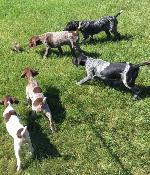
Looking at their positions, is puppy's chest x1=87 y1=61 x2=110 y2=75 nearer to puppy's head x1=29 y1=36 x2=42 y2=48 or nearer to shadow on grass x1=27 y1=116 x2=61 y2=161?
shadow on grass x1=27 y1=116 x2=61 y2=161

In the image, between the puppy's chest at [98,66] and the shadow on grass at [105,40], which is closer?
the puppy's chest at [98,66]

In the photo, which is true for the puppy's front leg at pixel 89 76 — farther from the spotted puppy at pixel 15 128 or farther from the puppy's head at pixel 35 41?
the puppy's head at pixel 35 41

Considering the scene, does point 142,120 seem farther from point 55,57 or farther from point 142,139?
point 55,57

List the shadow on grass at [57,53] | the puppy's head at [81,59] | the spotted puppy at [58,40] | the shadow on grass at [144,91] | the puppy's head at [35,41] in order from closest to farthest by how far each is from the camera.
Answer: the shadow on grass at [144,91], the puppy's head at [81,59], the spotted puppy at [58,40], the puppy's head at [35,41], the shadow on grass at [57,53]

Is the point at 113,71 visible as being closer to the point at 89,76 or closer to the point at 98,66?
the point at 98,66

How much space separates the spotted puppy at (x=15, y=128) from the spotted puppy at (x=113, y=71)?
291cm

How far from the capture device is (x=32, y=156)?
39.9ft

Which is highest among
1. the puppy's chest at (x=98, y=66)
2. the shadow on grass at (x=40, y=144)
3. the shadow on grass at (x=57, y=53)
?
the puppy's chest at (x=98, y=66)

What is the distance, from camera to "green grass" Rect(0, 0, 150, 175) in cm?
1202

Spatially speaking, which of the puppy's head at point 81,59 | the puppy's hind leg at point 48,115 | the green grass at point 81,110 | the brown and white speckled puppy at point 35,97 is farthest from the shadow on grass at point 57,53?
the puppy's hind leg at point 48,115

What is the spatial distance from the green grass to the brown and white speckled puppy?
0.54m

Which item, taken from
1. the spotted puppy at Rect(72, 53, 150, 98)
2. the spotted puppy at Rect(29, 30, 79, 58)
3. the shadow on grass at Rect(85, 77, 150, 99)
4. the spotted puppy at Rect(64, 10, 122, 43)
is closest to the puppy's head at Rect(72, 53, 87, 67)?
the spotted puppy at Rect(72, 53, 150, 98)

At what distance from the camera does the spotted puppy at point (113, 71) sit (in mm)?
13805

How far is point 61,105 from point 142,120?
2608 mm
